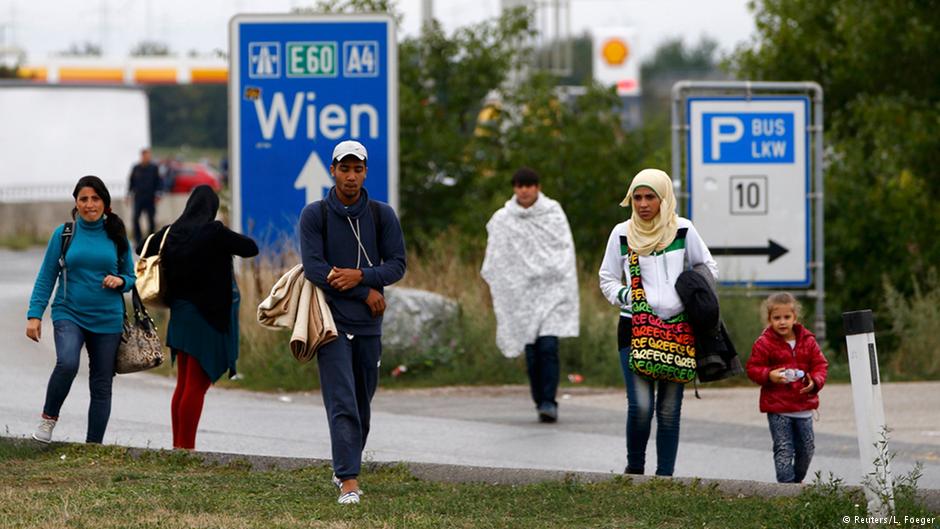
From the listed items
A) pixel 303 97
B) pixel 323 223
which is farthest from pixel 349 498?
pixel 303 97

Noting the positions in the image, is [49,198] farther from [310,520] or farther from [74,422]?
[310,520]

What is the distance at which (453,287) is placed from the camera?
655 inches

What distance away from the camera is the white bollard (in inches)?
279

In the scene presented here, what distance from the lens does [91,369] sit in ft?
32.6

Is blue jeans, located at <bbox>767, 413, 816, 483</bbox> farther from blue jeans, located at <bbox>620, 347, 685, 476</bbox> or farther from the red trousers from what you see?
the red trousers

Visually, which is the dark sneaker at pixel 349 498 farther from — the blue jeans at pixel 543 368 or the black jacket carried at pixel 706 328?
the blue jeans at pixel 543 368

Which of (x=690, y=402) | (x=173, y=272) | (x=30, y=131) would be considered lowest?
(x=690, y=402)

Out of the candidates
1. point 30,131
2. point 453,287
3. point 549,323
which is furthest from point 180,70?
point 549,323

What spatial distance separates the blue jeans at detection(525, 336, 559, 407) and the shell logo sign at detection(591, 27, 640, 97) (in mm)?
57726

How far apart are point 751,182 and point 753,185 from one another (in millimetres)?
32

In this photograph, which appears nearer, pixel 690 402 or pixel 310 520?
pixel 310 520

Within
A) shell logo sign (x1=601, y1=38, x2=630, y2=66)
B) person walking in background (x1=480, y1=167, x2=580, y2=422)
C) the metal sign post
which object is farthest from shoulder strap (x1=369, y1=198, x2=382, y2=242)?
shell logo sign (x1=601, y1=38, x2=630, y2=66)

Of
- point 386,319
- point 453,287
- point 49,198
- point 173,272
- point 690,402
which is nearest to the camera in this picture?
point 173,272

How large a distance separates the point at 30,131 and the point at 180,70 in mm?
24251
